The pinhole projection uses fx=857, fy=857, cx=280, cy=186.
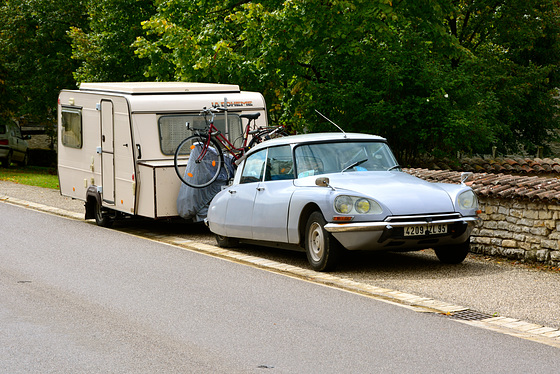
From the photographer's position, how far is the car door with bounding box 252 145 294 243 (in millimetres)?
10945

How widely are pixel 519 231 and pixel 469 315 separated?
3408 mm

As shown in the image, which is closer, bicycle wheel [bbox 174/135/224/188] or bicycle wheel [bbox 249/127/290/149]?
bicycle wheel [bbox 174/135/224/188]

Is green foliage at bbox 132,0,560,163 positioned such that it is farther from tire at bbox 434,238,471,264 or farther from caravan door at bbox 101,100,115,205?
tire at bbox 434,238,471,264

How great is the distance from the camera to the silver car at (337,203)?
32.4 ft

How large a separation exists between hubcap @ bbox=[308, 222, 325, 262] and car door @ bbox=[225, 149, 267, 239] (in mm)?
1352

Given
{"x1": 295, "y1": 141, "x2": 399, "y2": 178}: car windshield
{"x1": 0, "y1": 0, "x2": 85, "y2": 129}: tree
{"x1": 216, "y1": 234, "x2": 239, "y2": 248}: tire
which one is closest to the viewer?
{"x1": 295, "y1": 141, "x2": 399, "y2": 178}: car windshield

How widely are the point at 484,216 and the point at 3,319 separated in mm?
6613

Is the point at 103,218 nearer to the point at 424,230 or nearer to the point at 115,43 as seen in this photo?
the point at 424,230

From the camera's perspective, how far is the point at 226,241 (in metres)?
12.8

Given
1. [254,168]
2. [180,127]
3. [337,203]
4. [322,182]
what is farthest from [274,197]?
[180,127]

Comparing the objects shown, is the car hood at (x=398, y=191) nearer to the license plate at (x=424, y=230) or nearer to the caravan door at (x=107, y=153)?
the license plate at (x=424, y=230)

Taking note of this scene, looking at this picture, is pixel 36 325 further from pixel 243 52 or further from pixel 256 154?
pixel 243 52

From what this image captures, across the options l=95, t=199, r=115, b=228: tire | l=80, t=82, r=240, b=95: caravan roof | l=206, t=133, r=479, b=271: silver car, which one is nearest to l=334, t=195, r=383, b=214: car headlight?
l=206, t=133, r=479, b=271: silver car

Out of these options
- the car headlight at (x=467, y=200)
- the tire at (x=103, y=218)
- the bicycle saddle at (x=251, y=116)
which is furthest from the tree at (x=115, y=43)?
the car headlight at (x=467, y=200)
